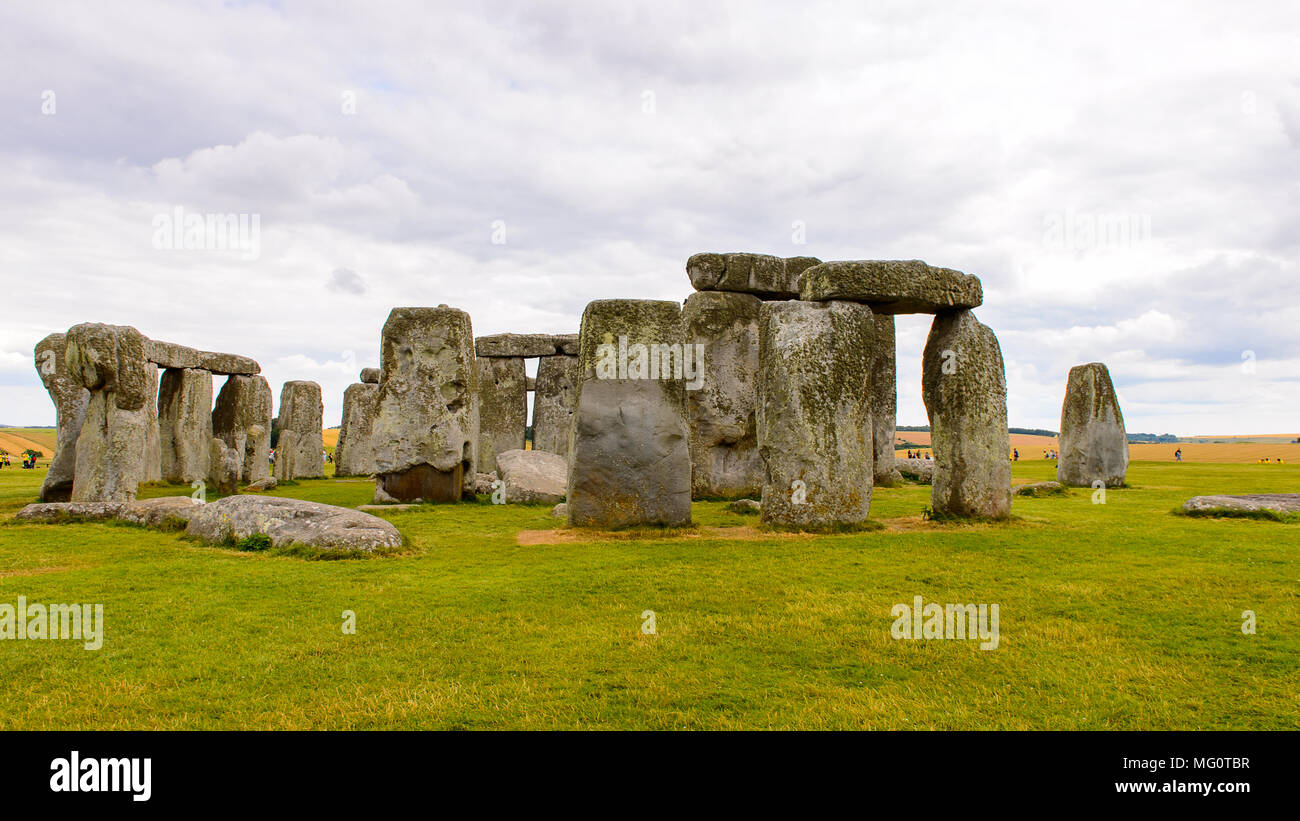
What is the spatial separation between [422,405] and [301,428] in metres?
11.8

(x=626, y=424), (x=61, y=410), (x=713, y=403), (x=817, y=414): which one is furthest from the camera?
(x=713, y=403)

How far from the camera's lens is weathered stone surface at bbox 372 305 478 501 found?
14.4 metres

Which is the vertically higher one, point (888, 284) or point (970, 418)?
point (888, 284)

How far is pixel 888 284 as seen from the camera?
10.1 metres

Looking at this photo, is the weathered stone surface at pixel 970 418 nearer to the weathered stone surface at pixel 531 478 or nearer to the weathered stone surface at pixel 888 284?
the weathered stone surface at pixel 888 284

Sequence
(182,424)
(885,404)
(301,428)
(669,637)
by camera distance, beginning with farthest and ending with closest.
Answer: (301,428)
(182,424)
(885,404)
(669,637)

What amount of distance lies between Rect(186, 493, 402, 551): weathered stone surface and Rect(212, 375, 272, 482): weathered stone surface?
11192mm

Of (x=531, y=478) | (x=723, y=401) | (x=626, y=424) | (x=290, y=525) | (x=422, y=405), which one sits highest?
(x=723, y=401)

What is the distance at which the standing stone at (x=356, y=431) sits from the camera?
2486cm

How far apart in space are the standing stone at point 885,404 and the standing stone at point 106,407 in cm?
1348

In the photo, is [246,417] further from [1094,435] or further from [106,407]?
[1094,435]

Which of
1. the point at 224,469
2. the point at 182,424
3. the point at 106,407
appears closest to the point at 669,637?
the point at 106,407

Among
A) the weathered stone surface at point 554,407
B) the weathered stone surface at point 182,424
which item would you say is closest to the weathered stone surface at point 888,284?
the weathered stone surface at point 554,407

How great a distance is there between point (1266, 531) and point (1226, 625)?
18.0 ft
